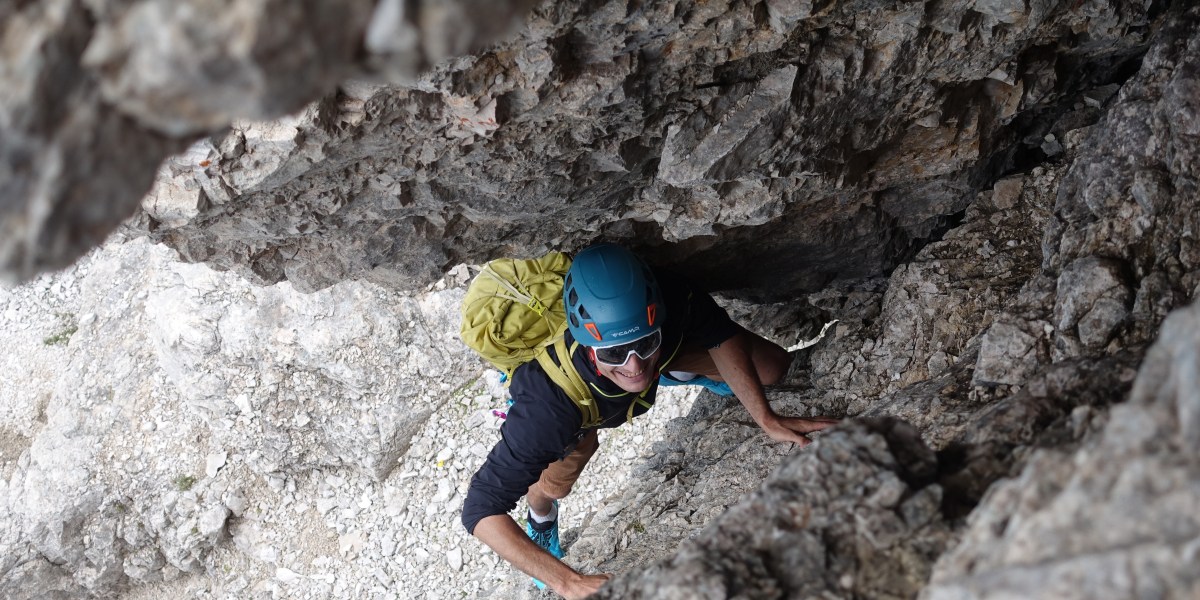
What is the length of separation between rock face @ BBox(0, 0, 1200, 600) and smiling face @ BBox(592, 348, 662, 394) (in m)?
1.06

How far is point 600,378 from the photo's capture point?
6539 mm

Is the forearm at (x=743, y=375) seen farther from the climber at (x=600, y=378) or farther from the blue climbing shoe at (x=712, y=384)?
the blue climbing shoe at (x=712, y=384)

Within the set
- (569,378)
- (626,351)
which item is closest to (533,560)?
(569,378)

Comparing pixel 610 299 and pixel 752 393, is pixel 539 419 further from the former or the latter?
pixel 752 393

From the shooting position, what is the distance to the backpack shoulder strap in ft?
21.3

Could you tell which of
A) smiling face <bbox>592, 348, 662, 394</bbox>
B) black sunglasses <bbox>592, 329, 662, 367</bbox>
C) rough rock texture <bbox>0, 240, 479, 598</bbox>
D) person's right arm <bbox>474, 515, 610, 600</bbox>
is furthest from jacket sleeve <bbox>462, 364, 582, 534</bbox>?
rough rock texture <bbox>0, 240, 479, 598</bbox>

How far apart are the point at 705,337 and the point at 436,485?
6.45m

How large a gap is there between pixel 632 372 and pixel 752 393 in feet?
3.87

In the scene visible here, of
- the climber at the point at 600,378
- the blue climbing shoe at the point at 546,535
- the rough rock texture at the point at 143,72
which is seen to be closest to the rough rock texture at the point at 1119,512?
the rough rock texture at the point at 143,72

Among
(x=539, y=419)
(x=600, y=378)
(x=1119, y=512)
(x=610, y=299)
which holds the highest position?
(x=1119, y=512)

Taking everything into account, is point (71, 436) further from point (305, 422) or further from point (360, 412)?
point (360, 412)

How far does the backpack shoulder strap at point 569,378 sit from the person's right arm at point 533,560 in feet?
3.44

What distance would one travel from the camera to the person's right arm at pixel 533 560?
5652 millimetres

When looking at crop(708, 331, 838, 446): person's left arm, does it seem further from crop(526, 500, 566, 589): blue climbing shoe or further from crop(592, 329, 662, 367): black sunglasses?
crop(526, 500, 566, 589): blue climbing shoe
